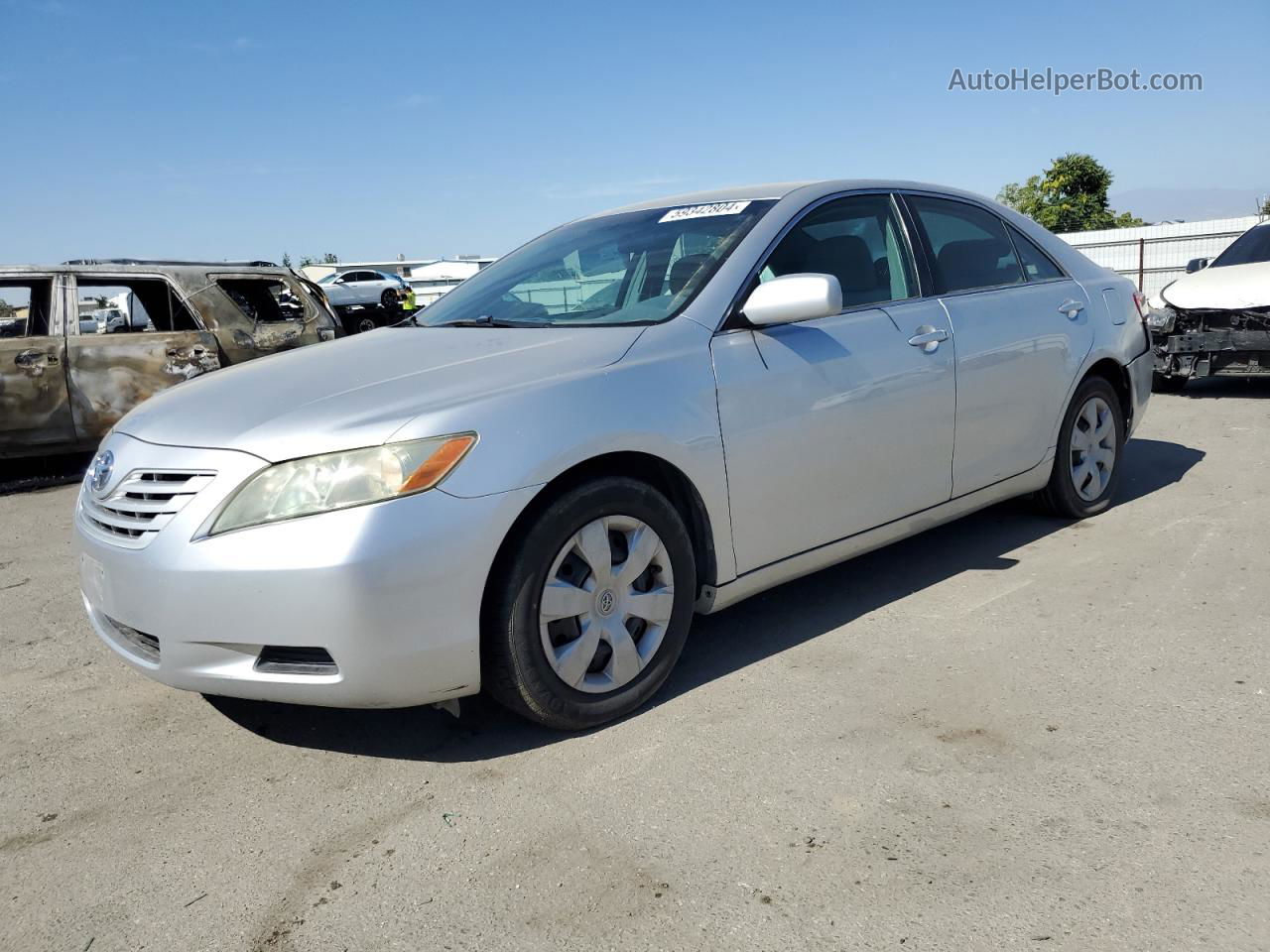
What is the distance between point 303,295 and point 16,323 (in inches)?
82.1

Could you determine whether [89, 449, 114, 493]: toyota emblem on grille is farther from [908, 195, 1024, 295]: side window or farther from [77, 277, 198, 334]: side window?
[77, 277, 198, 334]: side window

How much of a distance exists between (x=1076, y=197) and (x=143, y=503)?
49339mm

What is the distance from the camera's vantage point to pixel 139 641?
9.39 feet

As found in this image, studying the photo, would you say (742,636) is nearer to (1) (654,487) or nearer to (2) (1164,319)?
(1) (654,487)

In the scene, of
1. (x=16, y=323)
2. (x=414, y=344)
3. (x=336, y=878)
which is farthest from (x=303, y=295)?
(x=336, y=878)

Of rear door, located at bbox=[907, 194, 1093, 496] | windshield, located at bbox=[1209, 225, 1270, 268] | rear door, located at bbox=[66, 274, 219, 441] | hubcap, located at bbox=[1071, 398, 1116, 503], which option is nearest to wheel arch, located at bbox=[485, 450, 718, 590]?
rear door, located at bbox=[907, 194, 1093, 496]

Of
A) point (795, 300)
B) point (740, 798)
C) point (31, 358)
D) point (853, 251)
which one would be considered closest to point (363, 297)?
point (31, 358)

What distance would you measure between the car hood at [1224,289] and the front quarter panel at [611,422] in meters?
6.72

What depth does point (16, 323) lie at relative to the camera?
24.5ft

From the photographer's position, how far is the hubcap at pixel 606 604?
2836 millimetres

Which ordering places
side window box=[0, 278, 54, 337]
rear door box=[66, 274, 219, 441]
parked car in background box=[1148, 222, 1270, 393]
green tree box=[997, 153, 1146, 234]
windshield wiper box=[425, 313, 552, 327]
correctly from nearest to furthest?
windshield wiper box=[425, 313, 552, 327] → side window box=[0, 278, 54, 337] → rear door box=[66, 274, 219, 441] → parked car in background box=[1148, 222, 1270, 393] → green tree box=[997, 153, 1146, 234]

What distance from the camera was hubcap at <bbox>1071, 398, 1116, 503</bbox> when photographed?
480 cm

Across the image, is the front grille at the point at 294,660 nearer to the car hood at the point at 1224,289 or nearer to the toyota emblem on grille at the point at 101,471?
the toyota emblem on grille at the point at 101,471

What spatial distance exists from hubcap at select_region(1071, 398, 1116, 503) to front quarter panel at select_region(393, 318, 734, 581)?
236cm
